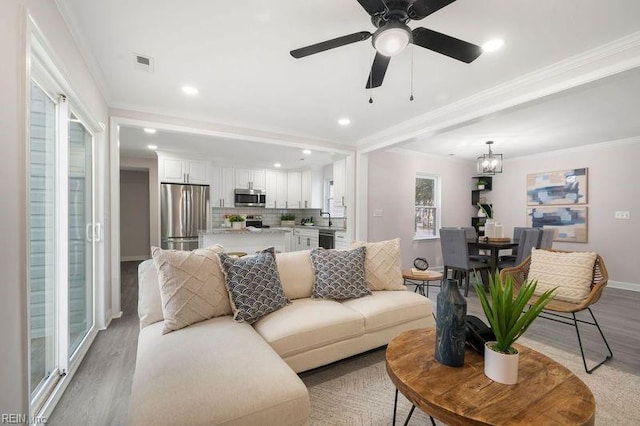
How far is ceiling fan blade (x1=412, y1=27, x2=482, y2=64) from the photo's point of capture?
1.61 meters

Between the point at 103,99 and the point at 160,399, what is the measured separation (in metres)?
3.20

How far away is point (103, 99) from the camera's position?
9.71 feet

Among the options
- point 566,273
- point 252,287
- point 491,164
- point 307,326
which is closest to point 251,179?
point 491,164

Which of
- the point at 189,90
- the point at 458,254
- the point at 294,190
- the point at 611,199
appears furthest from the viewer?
the point at 294,190

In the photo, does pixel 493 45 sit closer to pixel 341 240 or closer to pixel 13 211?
pixel 13 211

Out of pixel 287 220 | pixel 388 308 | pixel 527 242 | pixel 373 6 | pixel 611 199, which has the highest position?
pixel 373 6

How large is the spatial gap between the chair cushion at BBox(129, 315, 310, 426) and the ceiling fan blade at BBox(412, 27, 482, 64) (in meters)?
1.97

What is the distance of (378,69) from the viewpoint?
1.96 meters

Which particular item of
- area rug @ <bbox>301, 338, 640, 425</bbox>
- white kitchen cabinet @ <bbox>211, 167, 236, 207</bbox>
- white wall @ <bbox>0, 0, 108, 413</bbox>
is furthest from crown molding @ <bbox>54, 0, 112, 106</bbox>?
white kitchen cabinet @ <bbox>211, 167, 236, 207</bbox>

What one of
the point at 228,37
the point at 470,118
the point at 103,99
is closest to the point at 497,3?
the point at 470,118

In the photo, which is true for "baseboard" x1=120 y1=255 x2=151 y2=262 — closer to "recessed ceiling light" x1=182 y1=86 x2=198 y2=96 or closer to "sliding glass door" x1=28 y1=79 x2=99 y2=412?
"sliding glass door" x1=28 y1=79 x2=99 y2=412

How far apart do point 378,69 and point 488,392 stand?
195cm

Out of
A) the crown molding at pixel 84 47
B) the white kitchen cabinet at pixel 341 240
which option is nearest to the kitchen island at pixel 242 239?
the white kitchen cabinet at pixel 341 240

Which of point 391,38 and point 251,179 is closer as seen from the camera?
point 391,38
